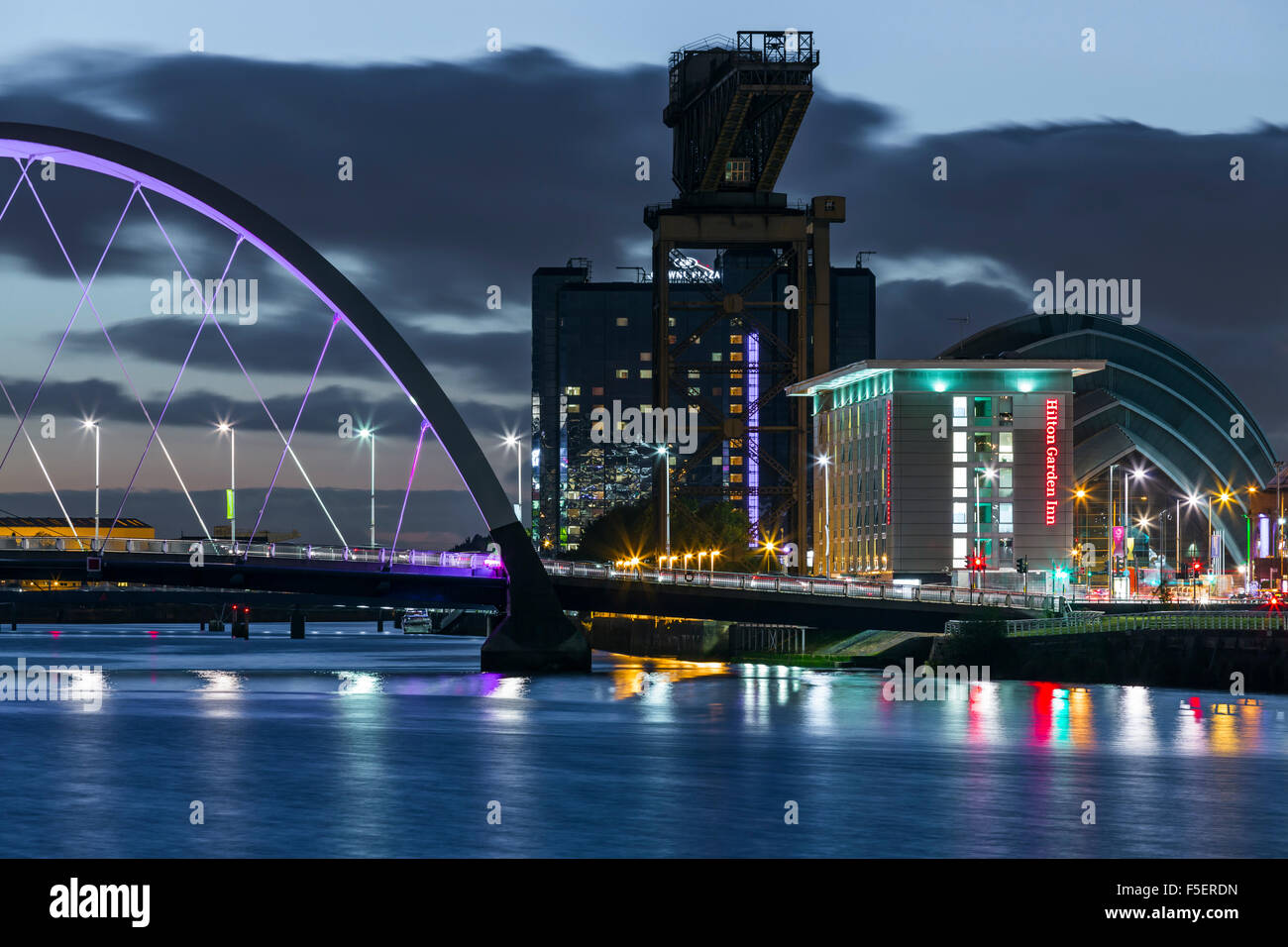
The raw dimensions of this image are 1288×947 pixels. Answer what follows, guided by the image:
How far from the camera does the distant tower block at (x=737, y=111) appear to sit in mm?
139000

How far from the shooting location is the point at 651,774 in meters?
52.1

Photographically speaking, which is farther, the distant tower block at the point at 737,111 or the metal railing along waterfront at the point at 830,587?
the distant tower block at the point at 737,111

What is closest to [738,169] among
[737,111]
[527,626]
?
[737,111]

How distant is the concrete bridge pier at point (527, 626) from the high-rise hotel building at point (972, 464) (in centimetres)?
4271

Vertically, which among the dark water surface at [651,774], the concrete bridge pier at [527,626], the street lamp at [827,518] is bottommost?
the dark water surface at [651,774]

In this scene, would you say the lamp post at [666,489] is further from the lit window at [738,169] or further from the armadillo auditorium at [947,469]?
the lit window at [738,169]

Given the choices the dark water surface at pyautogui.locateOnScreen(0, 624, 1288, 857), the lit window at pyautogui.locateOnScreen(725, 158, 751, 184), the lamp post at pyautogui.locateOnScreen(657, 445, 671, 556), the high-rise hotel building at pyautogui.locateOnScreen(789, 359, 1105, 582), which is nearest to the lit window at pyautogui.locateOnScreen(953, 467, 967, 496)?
the high-rise hotel building at pyautogui.locateOnScreen(789, 359, 1105, 582)

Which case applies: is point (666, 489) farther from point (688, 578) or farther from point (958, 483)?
point (688, 578)

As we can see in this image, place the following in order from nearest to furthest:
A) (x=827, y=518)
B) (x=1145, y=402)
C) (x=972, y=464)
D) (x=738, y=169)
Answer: (x=972, y=464) < (x=738, y=169) < (x=827, y=518) < (x=1145, y=402)

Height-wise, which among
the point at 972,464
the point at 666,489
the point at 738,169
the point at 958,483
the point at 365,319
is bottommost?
the point at 666,489

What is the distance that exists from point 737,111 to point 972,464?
31179 mm

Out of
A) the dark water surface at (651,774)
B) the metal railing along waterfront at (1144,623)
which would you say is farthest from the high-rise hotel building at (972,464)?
the dark water surface at (651,774)

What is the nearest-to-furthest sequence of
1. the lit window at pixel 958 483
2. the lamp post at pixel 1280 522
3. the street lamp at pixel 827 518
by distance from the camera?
the lamp post at pixel 1280 522
the lit window at pixel 958 483
the street lamp at pixel 827 518
